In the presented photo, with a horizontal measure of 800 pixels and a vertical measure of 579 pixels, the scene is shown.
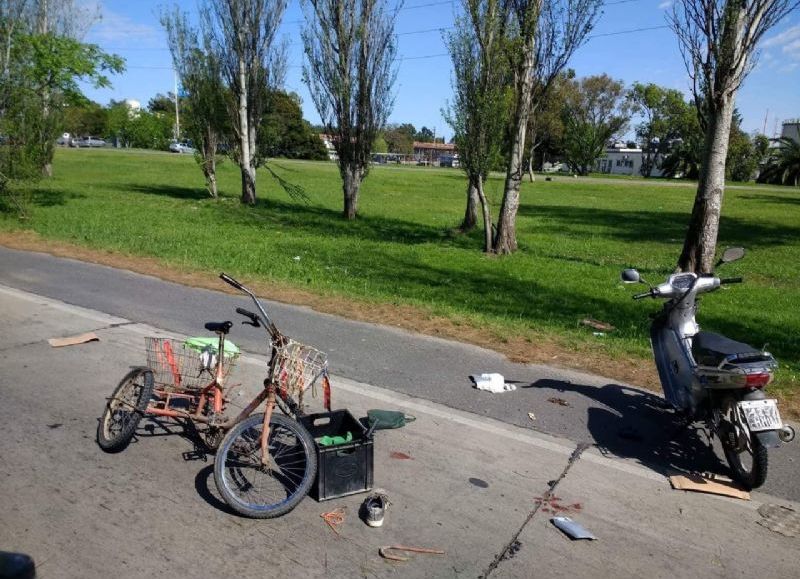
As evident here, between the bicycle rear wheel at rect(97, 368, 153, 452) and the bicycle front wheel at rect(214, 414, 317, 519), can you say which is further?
the bicycle rear wheel at rect(97, 368, 153, 452)

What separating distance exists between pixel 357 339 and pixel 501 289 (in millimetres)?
4156

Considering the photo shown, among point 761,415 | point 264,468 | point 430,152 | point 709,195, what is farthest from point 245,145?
point 430,152

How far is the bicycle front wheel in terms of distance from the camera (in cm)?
380

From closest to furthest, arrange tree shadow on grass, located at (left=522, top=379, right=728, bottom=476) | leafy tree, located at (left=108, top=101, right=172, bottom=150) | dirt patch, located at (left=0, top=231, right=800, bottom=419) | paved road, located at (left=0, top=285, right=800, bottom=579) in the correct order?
paved road, located at (left=0, top=285, right=800, bottom=579) → tree shadow on grass, located at (left=522, top=379, right=728, bottom=476) → dirt patch, located at (left=0, top=231, right=800, bottom=419) → leafy tree, located at (left=108, top=101, right=172, bottom=150)

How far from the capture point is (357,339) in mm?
7531

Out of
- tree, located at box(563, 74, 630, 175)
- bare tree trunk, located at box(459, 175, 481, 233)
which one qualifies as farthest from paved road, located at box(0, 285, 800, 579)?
tree, located at box(563, 74, 630, 175)

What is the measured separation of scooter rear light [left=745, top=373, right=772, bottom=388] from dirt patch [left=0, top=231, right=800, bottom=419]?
6.01 ft

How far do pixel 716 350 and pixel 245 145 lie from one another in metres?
21.8

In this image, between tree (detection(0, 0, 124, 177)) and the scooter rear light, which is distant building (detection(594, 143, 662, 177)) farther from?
the scooter rear light

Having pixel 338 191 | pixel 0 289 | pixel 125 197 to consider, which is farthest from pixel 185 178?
pixel 0 289

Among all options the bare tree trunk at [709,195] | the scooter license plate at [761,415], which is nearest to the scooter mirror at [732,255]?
the scooter license plate at [761,415]

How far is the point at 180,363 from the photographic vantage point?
4.82 metres

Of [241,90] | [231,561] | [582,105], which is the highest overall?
[582,105]

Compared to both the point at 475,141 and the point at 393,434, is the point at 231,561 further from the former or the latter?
the point at 475,141
